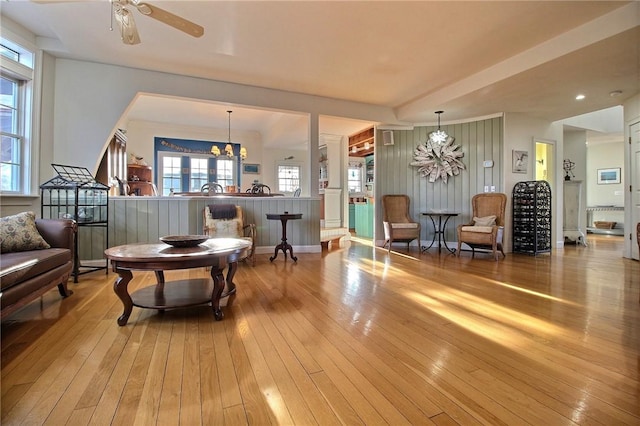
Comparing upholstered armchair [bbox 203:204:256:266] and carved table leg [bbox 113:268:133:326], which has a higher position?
upholstered armchair [bbox 203:204:256:266]

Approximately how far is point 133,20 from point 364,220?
663 centimetres

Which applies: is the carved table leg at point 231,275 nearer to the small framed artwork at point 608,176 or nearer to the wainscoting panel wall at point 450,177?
the wainscoting panel wall at point 450,177

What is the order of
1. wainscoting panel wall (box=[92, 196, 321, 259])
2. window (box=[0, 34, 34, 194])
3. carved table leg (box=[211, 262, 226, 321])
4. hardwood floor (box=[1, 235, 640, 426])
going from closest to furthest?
hardwood floor (box=[1, 235, 640, 426]) → carved table leg (box=[211, 262, 226, 321]) → window (box=[0, 34, 34, 194]) → wainscoting panel wall (box=[92, 196, 321, 259])

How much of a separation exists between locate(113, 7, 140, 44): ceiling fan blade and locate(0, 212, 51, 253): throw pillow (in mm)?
1861

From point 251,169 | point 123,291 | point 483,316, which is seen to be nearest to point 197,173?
point 251,169

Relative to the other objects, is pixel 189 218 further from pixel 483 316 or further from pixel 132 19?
pixel 483 316

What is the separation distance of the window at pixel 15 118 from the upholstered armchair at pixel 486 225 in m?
6.40

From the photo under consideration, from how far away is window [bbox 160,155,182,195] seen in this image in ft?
26.3

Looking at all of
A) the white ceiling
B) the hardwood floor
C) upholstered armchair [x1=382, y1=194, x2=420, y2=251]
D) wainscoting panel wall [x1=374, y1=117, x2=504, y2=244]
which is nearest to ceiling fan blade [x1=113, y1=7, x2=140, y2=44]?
the white ceiling


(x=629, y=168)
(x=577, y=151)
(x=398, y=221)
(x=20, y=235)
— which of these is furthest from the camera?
(x=577, y=151)

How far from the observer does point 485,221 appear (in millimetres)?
5176

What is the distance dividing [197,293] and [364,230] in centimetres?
593

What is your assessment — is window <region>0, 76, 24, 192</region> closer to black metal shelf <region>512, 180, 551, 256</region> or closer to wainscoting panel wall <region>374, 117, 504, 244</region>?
wainscoting panel wall <region>374, 117, 504, 244</region>

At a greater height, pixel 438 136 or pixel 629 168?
pixel 438 136
